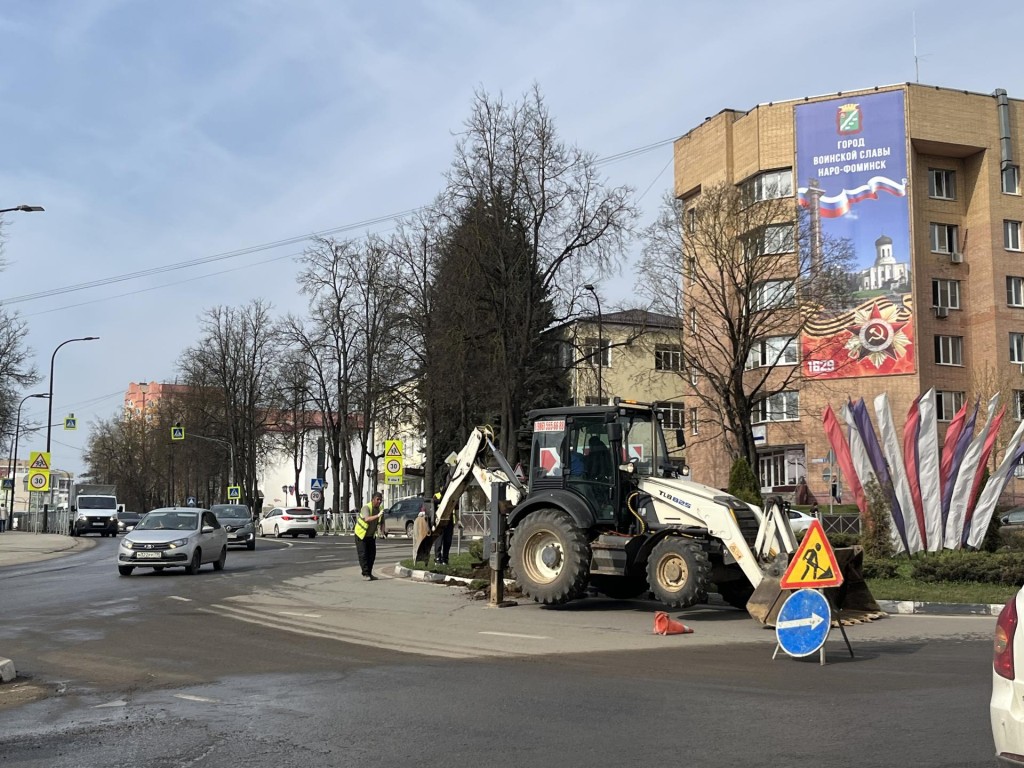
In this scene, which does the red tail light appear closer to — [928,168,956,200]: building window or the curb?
the curb

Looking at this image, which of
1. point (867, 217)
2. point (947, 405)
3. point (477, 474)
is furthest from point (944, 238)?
point (477, 474)

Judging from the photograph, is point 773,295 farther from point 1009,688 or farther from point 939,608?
point 1009,688

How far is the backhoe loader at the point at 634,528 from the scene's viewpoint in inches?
553

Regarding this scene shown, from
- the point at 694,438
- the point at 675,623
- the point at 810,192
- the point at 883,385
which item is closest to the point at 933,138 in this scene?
the point at 810,192

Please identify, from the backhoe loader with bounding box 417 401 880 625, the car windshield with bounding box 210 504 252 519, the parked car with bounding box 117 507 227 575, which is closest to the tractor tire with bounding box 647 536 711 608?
the backhoe loader with bounding box 417 401 880 625

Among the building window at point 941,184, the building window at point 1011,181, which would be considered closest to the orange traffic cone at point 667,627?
the building window at point 941,184

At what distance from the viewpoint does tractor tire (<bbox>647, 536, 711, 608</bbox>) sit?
45.4 feet

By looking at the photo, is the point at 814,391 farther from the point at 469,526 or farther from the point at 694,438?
the point at 469,526

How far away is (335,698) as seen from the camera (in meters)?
8.36

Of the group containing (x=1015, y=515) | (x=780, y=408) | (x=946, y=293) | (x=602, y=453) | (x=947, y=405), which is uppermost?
(x=946, y=293)

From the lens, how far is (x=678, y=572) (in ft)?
46.8

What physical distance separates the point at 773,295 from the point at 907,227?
19096 mm

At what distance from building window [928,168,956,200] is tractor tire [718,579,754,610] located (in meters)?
41.7

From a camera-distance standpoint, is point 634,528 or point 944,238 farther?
point 944,238
